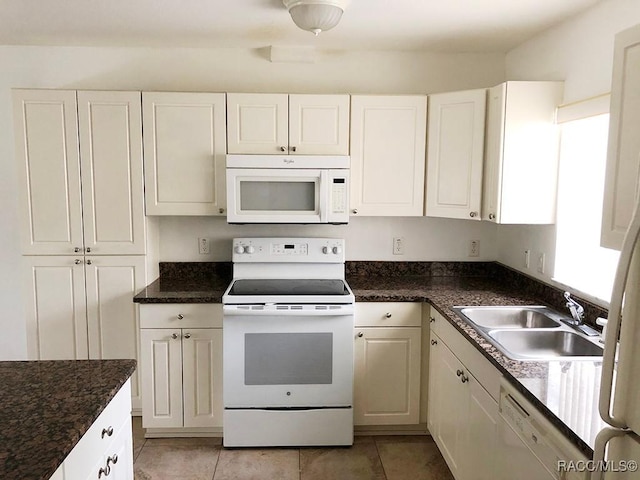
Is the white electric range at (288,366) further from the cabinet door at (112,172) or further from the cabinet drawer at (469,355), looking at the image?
the cabinet door at (112,172)

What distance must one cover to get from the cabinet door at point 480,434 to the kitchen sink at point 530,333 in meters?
0.21

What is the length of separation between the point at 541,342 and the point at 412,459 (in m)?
1.02

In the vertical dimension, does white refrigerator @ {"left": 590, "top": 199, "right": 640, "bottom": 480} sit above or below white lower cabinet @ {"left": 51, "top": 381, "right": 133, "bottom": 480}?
above

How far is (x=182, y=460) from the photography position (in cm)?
263

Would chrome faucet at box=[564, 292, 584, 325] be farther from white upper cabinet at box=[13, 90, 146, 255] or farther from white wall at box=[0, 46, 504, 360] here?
white upper cabinet at box=[13, 90, 146, 255]

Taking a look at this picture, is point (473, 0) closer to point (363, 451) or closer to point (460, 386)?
point (460, 386)

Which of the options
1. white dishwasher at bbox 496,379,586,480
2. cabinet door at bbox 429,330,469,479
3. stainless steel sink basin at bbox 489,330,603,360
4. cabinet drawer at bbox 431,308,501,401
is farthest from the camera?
cabinet door at bbox 429,330,469,479

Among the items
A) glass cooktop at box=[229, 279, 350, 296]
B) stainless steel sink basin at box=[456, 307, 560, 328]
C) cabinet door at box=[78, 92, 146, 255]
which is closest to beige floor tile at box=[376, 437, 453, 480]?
stainless steel sink basin at box=[456, 307, 560, 328]

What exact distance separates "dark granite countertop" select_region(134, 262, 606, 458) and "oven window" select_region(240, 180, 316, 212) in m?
0.56

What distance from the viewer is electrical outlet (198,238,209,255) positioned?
3.18 m

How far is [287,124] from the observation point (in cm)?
284

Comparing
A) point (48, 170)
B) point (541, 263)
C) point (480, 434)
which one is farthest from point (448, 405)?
point (48, 170)

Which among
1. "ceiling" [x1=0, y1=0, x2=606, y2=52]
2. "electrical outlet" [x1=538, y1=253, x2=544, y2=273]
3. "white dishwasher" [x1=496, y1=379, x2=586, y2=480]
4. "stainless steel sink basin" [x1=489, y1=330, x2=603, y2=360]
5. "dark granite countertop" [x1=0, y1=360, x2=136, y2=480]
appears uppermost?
"ceiling" [x1=0, y1=0, x2=606, y2=52]

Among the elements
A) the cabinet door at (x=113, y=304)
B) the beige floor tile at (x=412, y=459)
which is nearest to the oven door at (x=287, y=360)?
the beige floor tile at (x=412, y=459)
